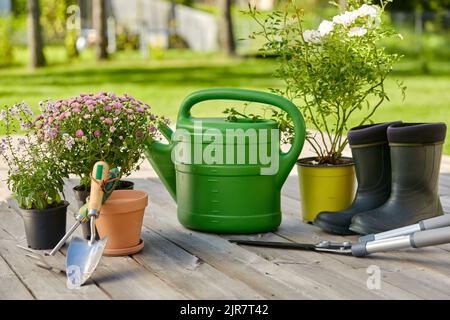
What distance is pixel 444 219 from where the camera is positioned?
2748mm

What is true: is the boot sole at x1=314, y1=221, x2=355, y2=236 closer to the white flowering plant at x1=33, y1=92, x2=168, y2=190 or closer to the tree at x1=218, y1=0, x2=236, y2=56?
the white flowering plant at x1=33, y1=92, x2=168, y2=190

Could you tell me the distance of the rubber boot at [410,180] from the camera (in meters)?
2.93

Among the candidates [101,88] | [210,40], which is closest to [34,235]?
[101,88]

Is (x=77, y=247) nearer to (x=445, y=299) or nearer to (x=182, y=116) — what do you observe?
(x=182, y=116)

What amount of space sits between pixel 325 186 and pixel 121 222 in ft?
2.83

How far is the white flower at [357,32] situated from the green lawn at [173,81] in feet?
7.39

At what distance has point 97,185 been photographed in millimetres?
2631

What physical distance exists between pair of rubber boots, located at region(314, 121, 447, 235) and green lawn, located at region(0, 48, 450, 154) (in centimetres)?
222

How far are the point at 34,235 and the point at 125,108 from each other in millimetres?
544

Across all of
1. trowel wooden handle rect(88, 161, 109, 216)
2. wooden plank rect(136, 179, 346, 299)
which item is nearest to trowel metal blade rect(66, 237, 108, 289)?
trowel wooden handle rect(88, 161, 109, 216)
